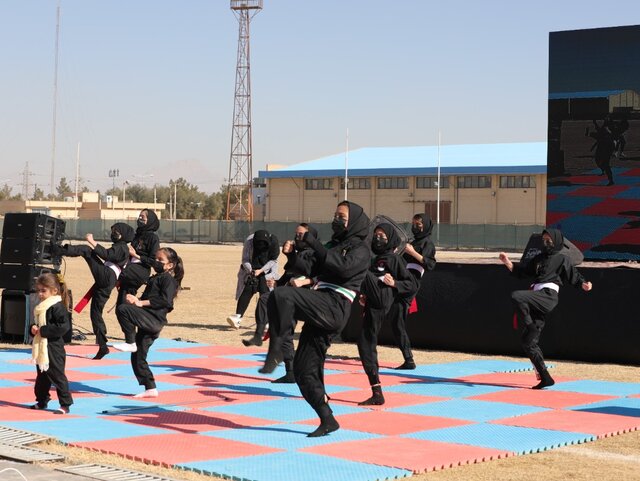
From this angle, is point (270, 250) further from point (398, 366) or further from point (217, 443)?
point (217, 443)

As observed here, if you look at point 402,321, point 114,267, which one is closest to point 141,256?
point 114,267

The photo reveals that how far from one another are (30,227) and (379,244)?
631 cm

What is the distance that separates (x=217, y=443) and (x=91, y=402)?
2.60 m

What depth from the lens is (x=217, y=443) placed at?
31.8 ft

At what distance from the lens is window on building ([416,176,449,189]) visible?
77.9m

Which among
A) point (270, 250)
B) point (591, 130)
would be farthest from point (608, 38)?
point (270, 250)

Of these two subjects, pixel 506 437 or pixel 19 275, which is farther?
pixel 19 275

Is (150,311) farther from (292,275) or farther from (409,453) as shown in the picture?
(409,453)

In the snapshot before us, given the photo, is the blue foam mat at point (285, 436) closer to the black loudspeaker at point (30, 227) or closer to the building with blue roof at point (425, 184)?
the black loudspeaker at point (30, 227)

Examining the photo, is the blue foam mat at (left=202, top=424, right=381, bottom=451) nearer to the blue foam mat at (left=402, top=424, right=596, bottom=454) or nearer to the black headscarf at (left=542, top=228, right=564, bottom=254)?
the blue foam mat at (left=402, top=424, right=596, bottom=454)

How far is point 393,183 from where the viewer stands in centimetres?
7994

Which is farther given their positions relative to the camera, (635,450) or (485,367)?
(485,367)

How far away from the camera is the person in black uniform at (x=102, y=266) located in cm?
1538

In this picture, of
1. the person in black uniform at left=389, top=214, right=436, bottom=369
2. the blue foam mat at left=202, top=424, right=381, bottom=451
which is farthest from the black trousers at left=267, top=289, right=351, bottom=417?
the person in black uniform at left=389, top=214, right=436, bottom=369
